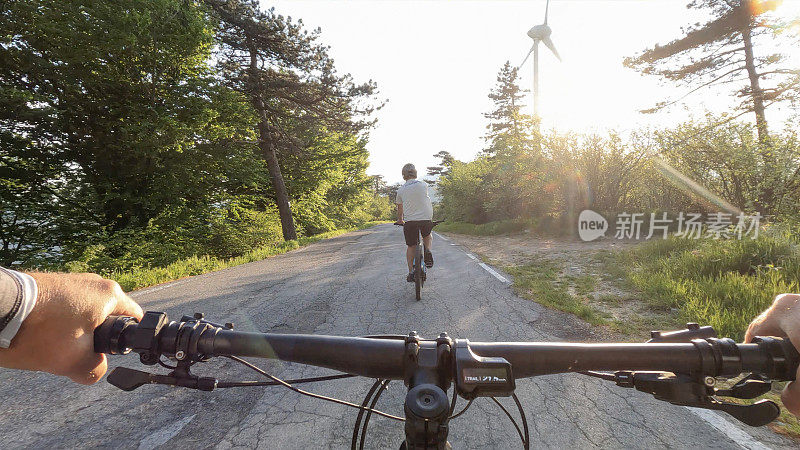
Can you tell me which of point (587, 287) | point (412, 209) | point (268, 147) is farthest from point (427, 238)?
point (268, 147)

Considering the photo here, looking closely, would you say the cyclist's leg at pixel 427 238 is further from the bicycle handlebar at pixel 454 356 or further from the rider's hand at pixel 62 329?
the rider's hand at pixel 62 329

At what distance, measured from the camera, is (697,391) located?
0.87m

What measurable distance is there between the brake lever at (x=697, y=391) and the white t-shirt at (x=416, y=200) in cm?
492

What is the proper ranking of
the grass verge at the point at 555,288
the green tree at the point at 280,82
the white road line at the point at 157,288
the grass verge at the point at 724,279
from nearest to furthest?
the grass verge at the point at 724,279, the grass verge at the point at 555,288, the white road line at the point at 157,288, the green tree at the point at 280,82

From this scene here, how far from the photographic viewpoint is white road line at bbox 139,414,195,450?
6.72ft

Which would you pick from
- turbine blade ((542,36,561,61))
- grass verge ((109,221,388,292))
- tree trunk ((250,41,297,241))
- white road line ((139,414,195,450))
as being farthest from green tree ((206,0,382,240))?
turbine blade ((542,36,561,61))

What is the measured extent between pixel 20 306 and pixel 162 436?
1.93m

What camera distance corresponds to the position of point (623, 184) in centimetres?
1317

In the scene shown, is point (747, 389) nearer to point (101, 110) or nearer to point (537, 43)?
point (101, 110)

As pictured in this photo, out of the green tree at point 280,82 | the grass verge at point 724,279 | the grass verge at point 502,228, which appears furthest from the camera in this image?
the grass verge at point 502,228

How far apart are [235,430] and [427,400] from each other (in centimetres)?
220

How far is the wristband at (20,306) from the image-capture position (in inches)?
30.1

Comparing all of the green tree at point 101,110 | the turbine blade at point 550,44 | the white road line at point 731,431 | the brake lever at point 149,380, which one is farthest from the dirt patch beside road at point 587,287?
the turbine blade at point 550,44

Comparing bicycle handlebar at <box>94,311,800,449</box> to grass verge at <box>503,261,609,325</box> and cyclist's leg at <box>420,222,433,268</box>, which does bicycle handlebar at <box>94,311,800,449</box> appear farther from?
cyclist's leg at <box>420,222,433,268</box>
